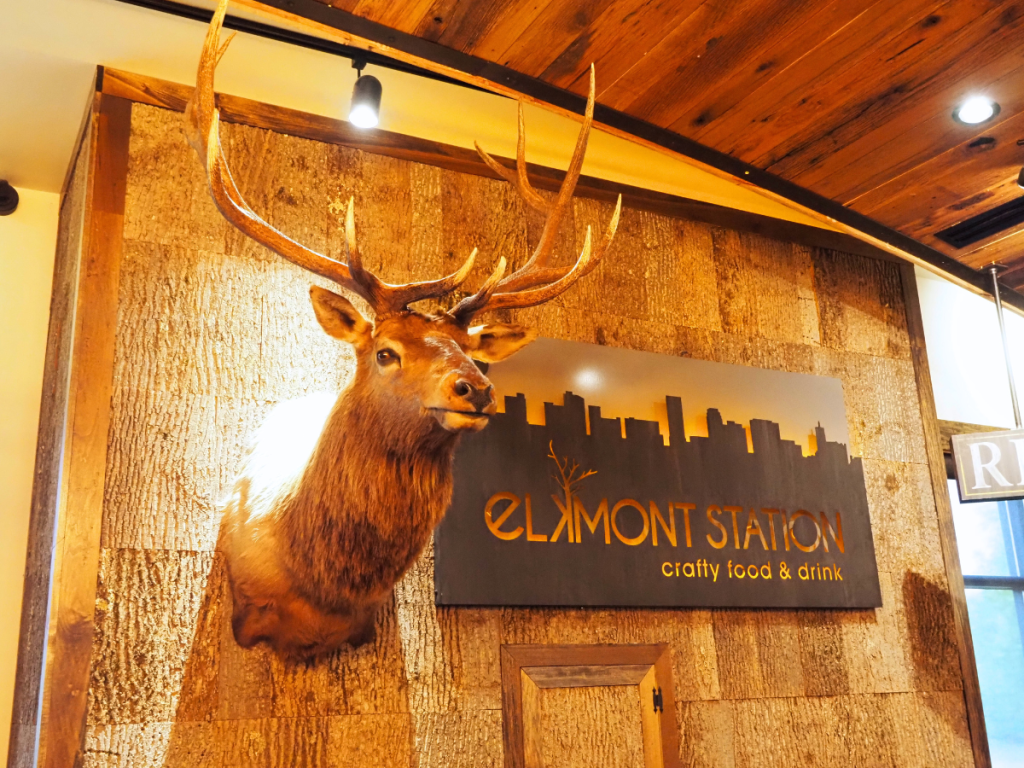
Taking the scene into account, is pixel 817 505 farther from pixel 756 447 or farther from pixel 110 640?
pixel 110 640

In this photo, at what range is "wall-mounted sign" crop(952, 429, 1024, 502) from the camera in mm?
3366

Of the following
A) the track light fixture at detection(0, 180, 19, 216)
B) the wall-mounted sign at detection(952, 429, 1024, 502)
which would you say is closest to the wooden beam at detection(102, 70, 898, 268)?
the track light fixture at detection(0, 180, 19, 216)

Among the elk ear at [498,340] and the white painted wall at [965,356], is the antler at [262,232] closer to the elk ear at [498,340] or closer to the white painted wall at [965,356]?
the elk ear at [498,340]

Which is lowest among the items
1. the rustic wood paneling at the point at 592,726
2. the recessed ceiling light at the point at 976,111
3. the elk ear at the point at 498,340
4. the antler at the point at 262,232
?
the rustic wood paneling at the point at 592,726

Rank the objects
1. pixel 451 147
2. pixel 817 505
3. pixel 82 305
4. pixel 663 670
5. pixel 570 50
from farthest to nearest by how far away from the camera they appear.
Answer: pixel 817 505 → pixel 451 147 → pixel 663 670 → pixel 570 50 → pixel 82 305

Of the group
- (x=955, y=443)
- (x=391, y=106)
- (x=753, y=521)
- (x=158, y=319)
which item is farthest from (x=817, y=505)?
(x=158, y=319)

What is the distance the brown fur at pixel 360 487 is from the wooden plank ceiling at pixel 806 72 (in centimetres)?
83

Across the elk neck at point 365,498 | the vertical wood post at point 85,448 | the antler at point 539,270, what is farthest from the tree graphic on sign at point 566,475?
the vertical wood post at point 85,448

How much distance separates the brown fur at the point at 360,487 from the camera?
212cm

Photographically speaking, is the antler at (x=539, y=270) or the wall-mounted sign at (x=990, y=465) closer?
the antler at (x=539, y=270)

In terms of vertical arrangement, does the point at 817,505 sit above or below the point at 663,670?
above

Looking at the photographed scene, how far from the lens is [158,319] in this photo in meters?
2.57

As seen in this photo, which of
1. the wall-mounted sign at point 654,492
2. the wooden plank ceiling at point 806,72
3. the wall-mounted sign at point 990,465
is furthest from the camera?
the wall-mounted sign at point 990,465

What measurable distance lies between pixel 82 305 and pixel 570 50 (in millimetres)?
1461
